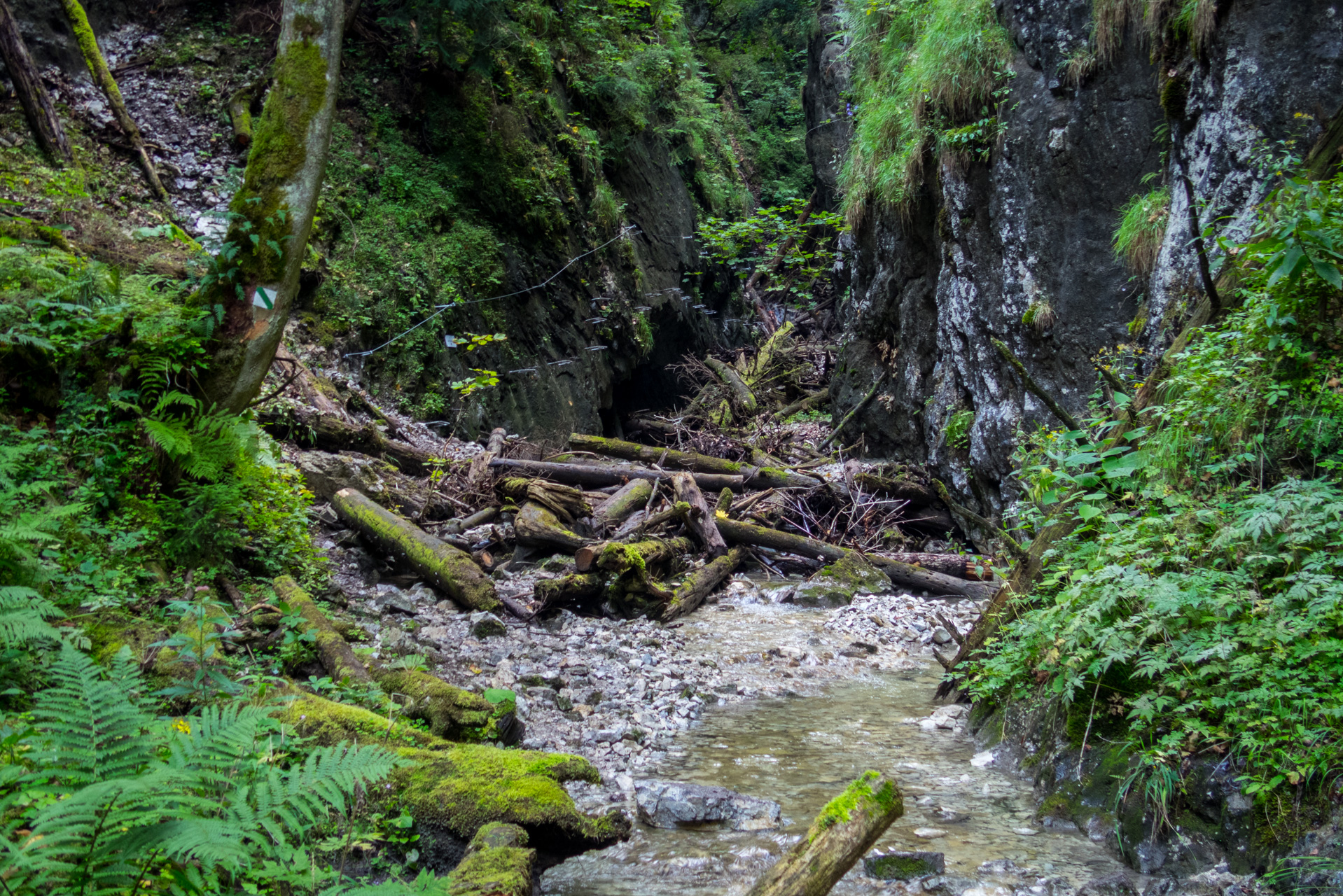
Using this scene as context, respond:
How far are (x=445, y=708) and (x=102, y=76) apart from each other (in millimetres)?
10154

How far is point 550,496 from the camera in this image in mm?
8789

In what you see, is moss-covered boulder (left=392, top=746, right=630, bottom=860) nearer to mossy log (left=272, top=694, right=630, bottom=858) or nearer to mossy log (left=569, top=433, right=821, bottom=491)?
mossy log (left=272, top=694, right=630, bottom=858)

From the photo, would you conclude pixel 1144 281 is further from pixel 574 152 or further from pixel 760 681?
pixel 574 152

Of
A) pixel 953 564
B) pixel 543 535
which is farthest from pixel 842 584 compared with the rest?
pixel 543 535

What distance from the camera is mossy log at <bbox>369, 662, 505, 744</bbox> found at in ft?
12.0

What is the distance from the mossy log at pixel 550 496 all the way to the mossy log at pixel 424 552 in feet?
6.89

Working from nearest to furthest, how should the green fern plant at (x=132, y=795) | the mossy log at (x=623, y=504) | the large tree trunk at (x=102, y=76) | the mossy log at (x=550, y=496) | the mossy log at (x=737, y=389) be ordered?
the green fern plant at (x=132, y=795) < the mossy log at (x=550, y=496) < the large tree trunk at (x=102, y=76) < the mossy log at (x=623, y=504) < the mossy log at (x=737, y=389)

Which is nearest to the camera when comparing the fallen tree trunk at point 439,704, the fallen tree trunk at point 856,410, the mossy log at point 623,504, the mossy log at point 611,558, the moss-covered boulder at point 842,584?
the fallen tree trunk at point 439,704

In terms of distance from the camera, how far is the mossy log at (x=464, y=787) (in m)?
2.76

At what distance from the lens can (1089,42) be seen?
7.47 metres

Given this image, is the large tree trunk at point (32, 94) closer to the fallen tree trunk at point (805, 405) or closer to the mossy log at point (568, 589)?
the mossy log at point (568, 589)

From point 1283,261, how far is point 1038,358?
4.86 meters

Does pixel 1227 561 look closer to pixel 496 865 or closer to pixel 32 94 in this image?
pixel 496 865

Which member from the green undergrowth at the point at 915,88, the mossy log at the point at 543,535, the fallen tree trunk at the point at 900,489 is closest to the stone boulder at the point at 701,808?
the mossy log at the point at 543,535
